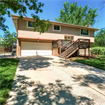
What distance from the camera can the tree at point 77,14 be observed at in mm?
25875

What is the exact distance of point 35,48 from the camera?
12219 millimetres

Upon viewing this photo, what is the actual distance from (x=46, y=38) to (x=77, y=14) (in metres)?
20.0

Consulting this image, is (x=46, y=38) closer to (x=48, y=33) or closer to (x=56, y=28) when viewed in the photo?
(x=48, y=33)

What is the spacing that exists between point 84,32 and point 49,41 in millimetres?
7000

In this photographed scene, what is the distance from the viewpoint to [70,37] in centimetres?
1462

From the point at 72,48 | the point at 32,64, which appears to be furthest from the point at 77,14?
the point at 32,64

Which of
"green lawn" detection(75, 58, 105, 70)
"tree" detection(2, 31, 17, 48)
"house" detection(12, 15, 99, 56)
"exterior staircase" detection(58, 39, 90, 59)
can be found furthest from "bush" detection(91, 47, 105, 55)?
"tree" detection(2, 31, 17, 48)

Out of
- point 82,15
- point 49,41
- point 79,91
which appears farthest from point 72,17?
point 79,91

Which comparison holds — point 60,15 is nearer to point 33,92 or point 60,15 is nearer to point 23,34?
point 23,34

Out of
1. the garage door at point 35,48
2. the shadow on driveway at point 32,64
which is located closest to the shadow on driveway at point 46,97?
the shadow on driveway at point 32,64

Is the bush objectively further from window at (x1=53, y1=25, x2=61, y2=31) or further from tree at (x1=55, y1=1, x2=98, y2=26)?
tree at (x1=55, y1=1, x2=98, y2=26)

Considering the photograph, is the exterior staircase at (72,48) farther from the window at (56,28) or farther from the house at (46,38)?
the window at (56,28)

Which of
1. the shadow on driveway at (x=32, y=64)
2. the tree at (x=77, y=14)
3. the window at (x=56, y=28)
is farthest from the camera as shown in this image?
the tree at (x=77, y=14)

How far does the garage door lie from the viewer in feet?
37.8
